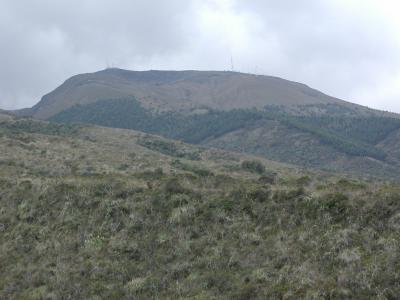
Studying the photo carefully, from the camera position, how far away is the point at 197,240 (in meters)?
16.9

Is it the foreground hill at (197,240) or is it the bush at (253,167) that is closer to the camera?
the foreground hill at (197,240)

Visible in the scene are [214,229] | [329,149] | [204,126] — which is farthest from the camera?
[204,126]

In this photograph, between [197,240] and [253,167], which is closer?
[197,240]

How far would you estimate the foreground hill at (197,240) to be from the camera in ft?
42.3

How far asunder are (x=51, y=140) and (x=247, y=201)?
45.2m

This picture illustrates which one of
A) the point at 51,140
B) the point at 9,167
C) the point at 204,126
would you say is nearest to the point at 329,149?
the point at 204,126

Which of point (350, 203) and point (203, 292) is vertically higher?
point (350, 203)

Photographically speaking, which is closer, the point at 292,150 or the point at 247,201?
the point at 247,201

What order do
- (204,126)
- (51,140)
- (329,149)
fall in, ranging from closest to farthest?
(51,140), (329,149), (204,126)

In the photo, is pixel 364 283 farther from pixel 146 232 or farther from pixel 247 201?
pixel 146 232

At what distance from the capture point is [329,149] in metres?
128

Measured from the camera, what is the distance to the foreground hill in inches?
508

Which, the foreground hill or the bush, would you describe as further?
the bush

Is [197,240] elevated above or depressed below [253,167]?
above
